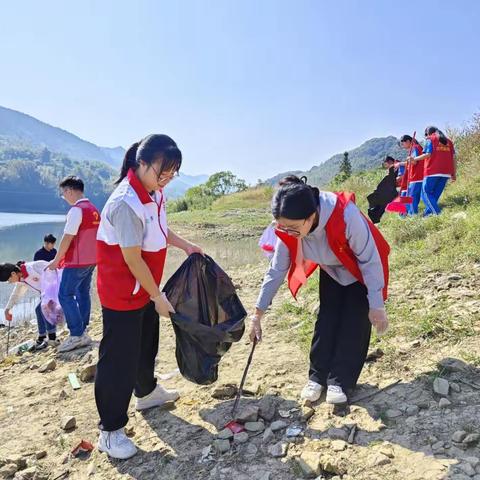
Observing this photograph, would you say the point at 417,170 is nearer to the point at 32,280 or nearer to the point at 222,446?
the point at 32,280

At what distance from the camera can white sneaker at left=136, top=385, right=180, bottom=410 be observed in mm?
2906

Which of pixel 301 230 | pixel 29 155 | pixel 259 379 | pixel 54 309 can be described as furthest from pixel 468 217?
pixel 29 155

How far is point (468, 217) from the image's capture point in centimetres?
545

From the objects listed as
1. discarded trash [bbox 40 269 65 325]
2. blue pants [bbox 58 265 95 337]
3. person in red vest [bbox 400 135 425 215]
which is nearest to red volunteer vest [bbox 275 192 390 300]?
blue pants [bbox 58 265 95 337]

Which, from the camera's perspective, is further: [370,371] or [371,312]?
[370,371]

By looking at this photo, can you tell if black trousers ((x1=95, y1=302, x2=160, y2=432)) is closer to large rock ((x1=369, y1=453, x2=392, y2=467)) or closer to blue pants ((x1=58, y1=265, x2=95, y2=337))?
large rock ((x1=369, y1=453, x2=392, y2=467))

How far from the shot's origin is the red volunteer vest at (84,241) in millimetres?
4199

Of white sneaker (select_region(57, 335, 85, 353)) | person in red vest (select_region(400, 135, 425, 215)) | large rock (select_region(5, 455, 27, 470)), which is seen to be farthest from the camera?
person in red vest (select_region(400, 135, 425, 215))

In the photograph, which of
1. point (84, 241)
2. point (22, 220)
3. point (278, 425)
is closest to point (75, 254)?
point (84, 241)

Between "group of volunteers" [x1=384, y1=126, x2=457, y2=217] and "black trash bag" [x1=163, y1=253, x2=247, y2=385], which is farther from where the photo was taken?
"group of volunteers" [x1=384, y1=126, x2=457, y2=217]

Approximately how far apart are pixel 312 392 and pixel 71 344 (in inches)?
114

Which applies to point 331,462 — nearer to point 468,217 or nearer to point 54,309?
point 54,309

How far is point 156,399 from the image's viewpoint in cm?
292

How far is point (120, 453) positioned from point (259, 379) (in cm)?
106
